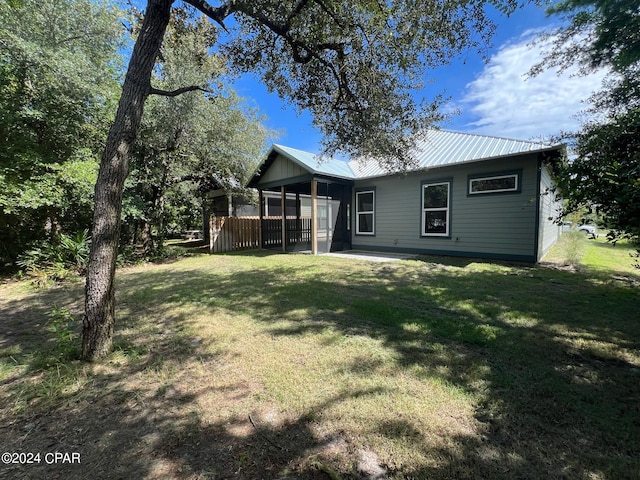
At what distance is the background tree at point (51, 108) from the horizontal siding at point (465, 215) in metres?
8.52

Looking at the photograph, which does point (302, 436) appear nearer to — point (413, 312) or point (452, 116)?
point (413, 312)

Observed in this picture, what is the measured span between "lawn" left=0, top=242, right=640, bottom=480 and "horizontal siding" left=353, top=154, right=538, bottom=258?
3.72 metres

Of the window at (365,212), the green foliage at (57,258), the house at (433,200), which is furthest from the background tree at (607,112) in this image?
the green foliage at (57,258)

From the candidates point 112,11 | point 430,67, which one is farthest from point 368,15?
point 112,11

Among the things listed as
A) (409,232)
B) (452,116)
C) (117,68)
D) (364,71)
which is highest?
(117,68)

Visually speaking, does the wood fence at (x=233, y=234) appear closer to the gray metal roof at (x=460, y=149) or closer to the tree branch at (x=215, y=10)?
the gray metal roof at (x=460, y=149)

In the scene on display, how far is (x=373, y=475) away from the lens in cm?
155

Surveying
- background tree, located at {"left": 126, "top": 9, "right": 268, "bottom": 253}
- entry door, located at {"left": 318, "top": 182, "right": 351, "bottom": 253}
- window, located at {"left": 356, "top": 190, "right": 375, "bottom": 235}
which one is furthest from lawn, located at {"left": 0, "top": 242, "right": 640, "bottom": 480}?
window, located at {"left": 356, "top": 190, "right": 375, "bottom": 235}

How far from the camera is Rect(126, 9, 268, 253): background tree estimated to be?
7559 millimetres

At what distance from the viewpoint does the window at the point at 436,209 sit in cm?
926

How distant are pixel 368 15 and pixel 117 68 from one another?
7.00 metres

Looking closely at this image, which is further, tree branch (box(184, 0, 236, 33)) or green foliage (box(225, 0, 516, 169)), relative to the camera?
green foliage (box(225, 0, 516, 169))

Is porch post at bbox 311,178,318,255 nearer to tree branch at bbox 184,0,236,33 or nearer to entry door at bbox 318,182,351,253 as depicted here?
entry door at bbox 318,182,351,253

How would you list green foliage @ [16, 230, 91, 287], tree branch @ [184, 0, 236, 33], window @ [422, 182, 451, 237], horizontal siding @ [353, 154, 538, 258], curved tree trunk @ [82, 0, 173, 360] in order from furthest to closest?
window @ [422, 182, 451, 237], horizontal siding @ [353, 154, 538, 258], green foliage @ [16, 230, 91, 287], tree branch @ [184, 0, 236, 33], curved tree trunk @ [82, 0, 173, 360]
